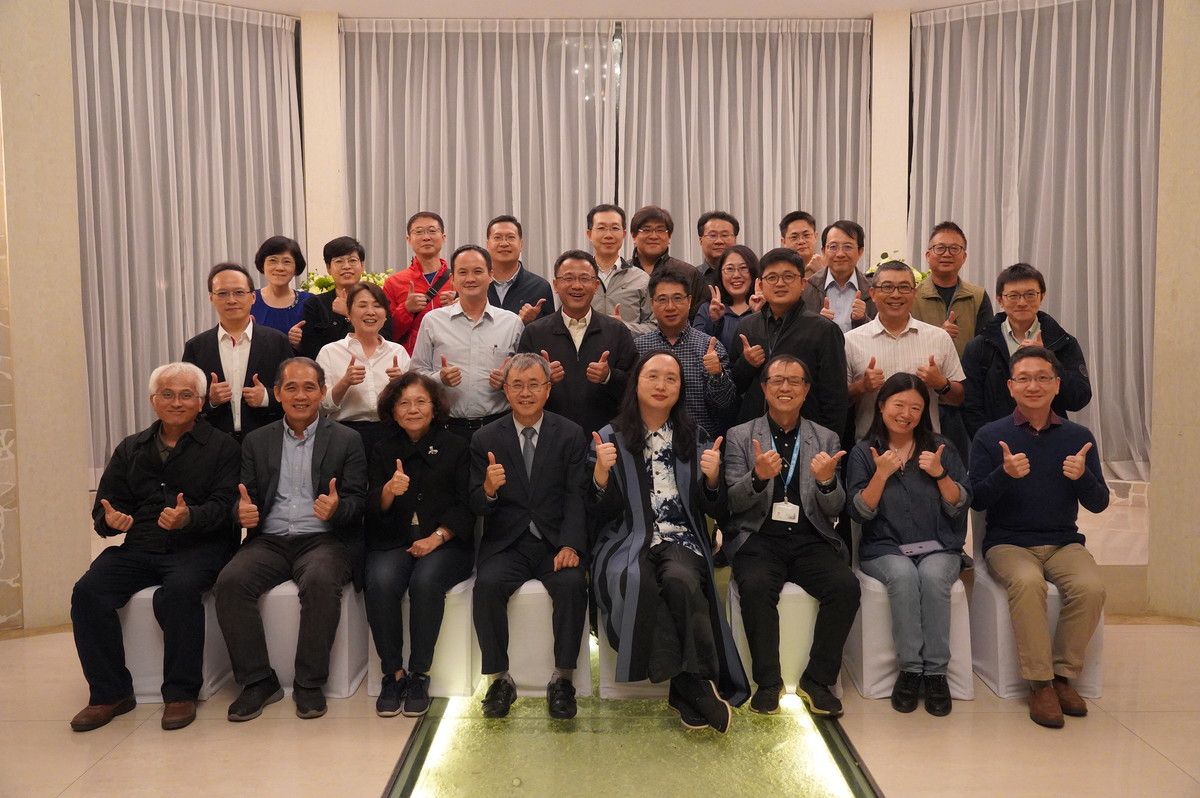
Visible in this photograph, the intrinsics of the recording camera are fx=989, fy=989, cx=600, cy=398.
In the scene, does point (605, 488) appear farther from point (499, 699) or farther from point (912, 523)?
point (912, 523)

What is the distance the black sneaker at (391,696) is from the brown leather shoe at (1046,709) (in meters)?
2.14

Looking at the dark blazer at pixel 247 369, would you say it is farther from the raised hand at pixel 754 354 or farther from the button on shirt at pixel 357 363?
the raised hand at pixel 754 354

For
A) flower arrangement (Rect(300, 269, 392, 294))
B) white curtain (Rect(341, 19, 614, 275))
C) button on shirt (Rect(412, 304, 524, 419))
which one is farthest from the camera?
white curtain (Rect(341, 19, 614, 275))

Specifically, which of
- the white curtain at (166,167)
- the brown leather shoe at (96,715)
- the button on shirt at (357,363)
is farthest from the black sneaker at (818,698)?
the white curtain at (166,167)

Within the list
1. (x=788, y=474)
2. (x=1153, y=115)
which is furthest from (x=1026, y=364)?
(x=1153, y=115)

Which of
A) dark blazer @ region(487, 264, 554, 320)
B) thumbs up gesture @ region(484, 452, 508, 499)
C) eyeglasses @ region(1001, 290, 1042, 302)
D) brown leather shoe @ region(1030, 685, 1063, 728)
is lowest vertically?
brown leather shoe @ region(1030, 685, 1063, 728)

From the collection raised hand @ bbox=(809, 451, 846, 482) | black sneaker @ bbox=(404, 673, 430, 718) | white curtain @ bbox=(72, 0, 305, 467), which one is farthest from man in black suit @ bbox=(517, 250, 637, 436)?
white curtain @ bbox=(72, 0, 305, 467)

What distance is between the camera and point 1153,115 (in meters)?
6.58

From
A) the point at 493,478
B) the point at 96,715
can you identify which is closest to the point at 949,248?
the point at 493,478

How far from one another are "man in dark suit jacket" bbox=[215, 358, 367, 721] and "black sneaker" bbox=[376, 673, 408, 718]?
198 millimetres

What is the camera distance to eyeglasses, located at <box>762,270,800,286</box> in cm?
386

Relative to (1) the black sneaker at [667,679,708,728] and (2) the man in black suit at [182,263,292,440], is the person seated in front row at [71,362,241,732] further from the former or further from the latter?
(1) the black sneaker at [667,679,708,728]

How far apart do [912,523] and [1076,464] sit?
61cm

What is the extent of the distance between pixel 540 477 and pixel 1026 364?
5.94 ft
